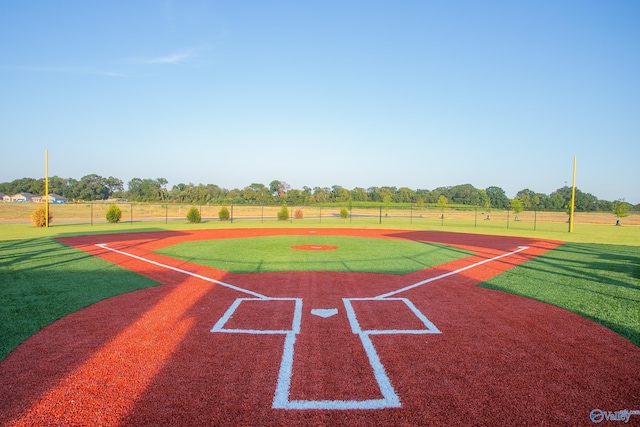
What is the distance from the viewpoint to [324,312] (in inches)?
257

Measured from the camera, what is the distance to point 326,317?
622 centimetres

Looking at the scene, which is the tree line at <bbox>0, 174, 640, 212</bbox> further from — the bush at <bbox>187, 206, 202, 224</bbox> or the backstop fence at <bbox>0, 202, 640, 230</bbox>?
the bush at <bbox>187, 206, 202, 224</bbox>

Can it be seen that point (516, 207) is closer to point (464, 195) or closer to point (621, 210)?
point (621, 210)

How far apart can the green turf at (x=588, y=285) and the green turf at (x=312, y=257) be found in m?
2.79

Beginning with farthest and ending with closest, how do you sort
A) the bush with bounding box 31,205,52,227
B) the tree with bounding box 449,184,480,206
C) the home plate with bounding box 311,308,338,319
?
the tree with bounding box 449,184,480,206 < the bush with bounding box 31,205,52,227 < the home plate with bounding box 311,308,338,319

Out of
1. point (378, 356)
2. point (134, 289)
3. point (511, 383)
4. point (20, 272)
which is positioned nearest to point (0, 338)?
point (134, 289)

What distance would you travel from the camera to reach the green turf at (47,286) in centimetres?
574

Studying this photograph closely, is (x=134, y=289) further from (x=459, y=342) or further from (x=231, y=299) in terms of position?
(x=459, y=342)

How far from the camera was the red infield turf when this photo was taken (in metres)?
3.32

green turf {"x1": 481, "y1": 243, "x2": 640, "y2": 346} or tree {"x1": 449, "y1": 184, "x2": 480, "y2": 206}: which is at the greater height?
tree {"x1": 449, "y1": 184, "x2": 480, "y2": 206}

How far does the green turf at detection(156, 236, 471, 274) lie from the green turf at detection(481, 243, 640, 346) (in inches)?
110

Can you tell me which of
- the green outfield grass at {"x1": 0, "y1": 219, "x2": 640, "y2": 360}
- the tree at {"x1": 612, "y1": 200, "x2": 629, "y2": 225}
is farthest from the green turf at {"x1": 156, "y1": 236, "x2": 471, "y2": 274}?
the tree at {"x1": 612, "y1": 200, "x2": 629, "y2": 225}

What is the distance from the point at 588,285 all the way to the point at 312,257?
8009 millimetres

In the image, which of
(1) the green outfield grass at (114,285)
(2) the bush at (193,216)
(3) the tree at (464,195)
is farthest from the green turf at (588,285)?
(3) the tree at (464,195)
